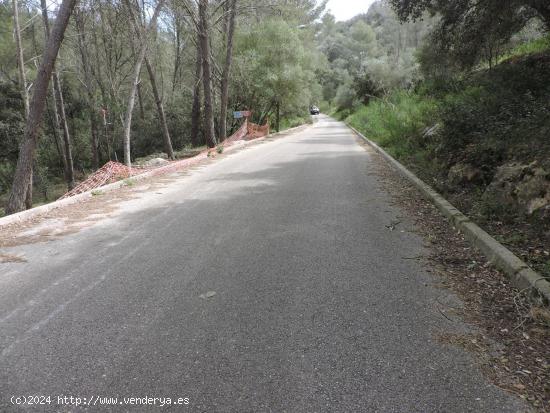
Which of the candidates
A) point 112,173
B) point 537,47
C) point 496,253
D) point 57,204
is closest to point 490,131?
point 496,253

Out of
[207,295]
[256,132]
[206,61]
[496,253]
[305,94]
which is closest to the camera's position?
[207,295]

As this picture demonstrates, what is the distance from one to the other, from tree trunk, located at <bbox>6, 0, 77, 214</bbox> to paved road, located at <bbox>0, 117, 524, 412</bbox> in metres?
4.40

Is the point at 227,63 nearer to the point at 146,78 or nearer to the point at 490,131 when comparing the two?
the point at 490,131

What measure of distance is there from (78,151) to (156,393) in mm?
34007

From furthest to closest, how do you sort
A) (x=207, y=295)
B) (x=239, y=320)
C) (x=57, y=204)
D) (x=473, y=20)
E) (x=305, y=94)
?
(x=305, y=94), (x=473, y=20), (x=57, y=204), (x=207, y=295), (x=239, y=320)

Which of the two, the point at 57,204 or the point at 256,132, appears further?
the point at 256,132

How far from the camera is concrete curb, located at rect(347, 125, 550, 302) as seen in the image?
3.67 m

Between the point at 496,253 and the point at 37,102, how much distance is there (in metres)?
9.60

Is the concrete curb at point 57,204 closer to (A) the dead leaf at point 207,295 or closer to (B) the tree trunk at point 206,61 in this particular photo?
(A) the dead leaf at point 207,295

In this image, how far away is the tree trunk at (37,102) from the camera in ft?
29.8

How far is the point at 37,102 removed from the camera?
9156 mm

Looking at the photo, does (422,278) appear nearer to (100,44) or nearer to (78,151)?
(100,44)

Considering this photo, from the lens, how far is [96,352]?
295 cm

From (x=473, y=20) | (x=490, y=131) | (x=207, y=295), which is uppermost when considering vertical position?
(x=473, y=20)
